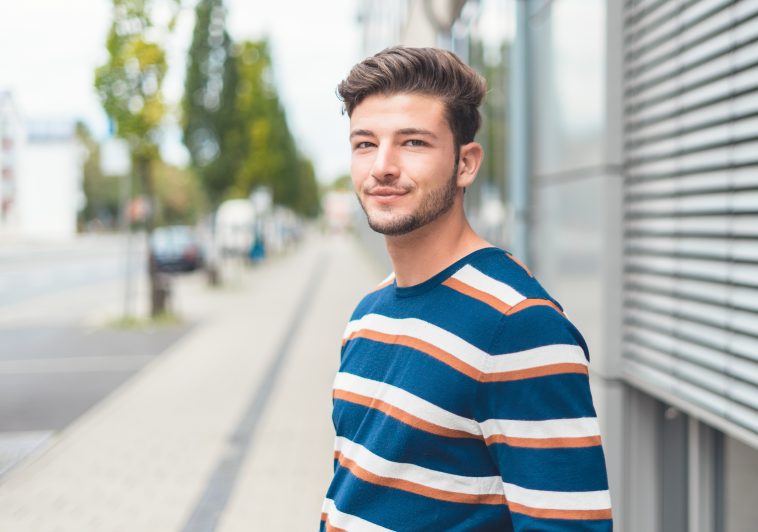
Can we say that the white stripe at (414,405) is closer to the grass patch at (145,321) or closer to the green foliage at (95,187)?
the grass patch at (145,321)

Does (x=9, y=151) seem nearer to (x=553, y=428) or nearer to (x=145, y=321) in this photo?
(x=145, y=321)

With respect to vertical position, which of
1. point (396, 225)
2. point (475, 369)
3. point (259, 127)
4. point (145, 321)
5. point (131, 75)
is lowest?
point (145, 321)

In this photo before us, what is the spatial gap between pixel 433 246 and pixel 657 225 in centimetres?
231

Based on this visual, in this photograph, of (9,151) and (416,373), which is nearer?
(416,373)

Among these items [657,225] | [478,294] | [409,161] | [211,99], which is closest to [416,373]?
[478,294]

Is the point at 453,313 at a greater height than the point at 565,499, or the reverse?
the point at 453,313

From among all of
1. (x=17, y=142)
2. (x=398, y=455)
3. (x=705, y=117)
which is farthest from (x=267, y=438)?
(x=17, y=142)

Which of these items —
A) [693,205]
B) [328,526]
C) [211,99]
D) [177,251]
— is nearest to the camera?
[328,526]

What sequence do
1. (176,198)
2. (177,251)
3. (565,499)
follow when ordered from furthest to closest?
(176,198), (177,251), (565,499)

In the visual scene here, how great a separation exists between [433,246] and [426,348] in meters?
0.20

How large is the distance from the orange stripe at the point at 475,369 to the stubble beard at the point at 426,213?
0.65 ft

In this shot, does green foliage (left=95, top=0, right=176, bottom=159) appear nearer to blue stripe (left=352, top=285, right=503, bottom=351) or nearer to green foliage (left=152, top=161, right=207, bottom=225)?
blue stripe (left=352, top=285, right=503, bottom=351)

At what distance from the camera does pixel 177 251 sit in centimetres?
3012

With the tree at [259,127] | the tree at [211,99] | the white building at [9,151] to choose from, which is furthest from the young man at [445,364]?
the white building at [9,151]
